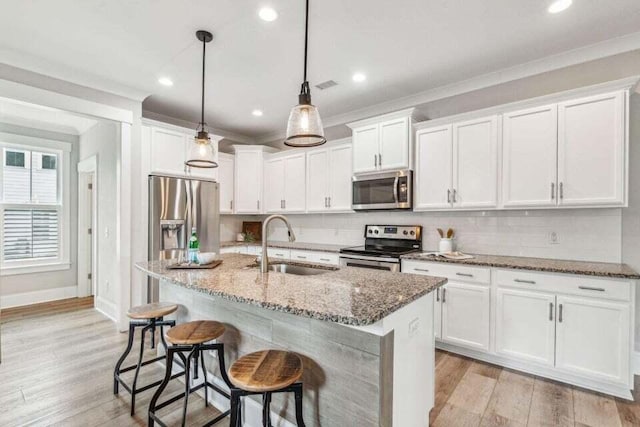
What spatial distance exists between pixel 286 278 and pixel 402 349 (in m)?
0.77

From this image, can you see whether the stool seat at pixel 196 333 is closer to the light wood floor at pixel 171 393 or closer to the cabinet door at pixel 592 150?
the light wood floor at pixel 171 393

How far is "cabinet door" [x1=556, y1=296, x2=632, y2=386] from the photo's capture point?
224 cm

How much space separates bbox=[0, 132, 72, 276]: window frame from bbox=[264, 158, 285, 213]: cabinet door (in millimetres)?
3110

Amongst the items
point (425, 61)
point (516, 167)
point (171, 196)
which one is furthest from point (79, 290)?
point (516, 167)

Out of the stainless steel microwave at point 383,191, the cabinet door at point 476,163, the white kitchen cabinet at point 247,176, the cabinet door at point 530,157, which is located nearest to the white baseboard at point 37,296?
the white kitchen cabinet at point 247,176

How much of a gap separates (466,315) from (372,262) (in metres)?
1.02

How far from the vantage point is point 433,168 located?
340 centimetres

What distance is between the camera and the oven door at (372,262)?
325cm

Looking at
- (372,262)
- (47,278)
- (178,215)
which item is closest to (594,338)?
(372,262)

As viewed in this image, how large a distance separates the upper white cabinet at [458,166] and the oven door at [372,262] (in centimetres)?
72

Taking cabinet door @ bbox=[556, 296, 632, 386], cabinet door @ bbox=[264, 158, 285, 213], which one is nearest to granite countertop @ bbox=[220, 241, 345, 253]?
cabinet door @ bbox=[264, 158, 285, 213]

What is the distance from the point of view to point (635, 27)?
2.43 metres

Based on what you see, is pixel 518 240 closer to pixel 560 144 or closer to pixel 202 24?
pixel 560 144

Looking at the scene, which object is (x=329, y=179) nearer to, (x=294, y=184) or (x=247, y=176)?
(x=294, y=184)
